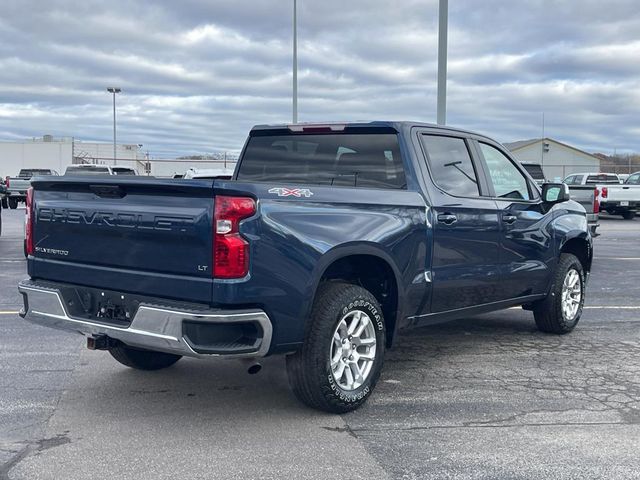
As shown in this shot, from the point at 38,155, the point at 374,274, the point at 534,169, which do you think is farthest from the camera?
the point at 38,155

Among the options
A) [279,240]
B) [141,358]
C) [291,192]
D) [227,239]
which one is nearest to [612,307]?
[141,358]

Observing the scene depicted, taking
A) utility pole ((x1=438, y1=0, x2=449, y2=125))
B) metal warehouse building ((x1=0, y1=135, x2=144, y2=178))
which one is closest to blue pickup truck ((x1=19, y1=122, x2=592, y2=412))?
utility pole ((x1=438, y1=0, x2=449, y2=125))

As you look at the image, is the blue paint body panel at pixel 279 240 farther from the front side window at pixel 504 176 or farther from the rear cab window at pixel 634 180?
the rear cab window at pixel 634 180

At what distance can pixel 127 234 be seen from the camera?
15.5 feet

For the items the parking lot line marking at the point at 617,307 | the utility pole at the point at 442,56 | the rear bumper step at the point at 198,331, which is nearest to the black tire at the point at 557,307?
the parking lot line marking at the point at 617,307

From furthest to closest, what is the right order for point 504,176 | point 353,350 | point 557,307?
point 557,307 → point 504,176 → point 353,350

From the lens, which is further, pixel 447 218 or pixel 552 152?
pixel 552 152

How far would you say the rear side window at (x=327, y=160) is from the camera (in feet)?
19.5

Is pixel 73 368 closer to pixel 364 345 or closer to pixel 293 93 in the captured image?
pixel 364 345

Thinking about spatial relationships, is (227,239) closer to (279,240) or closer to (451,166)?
(279,240)

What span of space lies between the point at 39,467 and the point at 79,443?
39cm

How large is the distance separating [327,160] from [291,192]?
159 cm

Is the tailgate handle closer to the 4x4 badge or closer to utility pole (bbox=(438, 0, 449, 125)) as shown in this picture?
the 4x4 badge

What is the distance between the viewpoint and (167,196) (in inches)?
180
